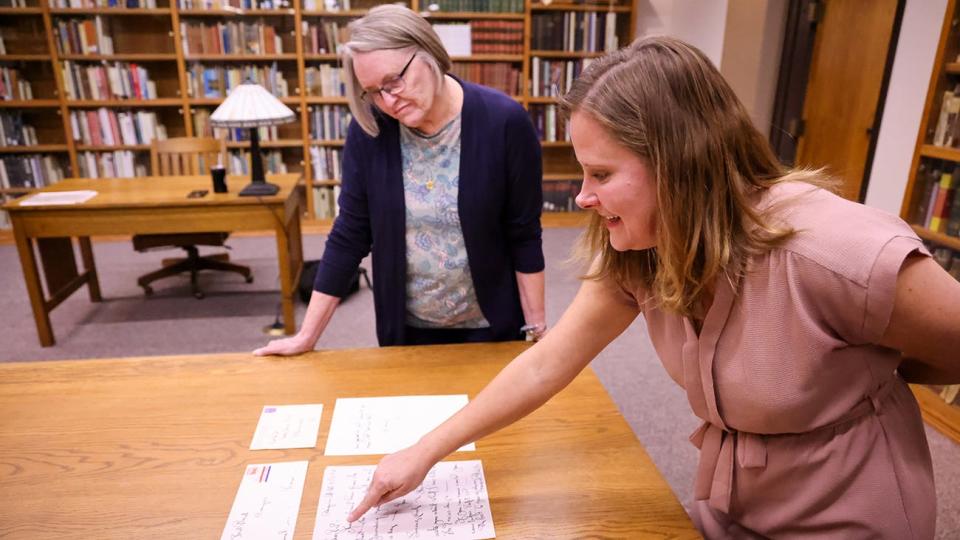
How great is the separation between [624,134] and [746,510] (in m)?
0.62

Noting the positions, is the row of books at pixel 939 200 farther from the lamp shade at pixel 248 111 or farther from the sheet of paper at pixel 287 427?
the lamp shade at pixel 248 111

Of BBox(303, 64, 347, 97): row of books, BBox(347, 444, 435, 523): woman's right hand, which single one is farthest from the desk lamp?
BBox(347, 444, 435, 523): woman's right hand

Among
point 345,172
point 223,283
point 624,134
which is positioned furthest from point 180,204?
point 624,134

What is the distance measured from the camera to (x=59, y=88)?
183 inches

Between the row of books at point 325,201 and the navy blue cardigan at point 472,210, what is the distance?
3669 millimetres

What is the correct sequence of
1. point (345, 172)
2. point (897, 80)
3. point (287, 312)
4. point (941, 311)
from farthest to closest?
point (287, 312), point (897, 80), point (345, 172), point (941, 311)

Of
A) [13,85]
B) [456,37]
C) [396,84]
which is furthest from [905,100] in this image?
[13,85]

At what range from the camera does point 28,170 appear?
4.85 metres

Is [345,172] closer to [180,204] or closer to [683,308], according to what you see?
[683,308]

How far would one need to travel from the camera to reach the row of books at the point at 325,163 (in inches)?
198

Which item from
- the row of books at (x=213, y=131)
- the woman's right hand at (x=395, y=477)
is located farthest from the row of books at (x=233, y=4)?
the woman's right hand at (x=395, y=477)

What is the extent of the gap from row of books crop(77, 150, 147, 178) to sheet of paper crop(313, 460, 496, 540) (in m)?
4.69

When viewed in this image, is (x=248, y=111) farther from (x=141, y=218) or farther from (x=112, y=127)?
(x=112, y=127)

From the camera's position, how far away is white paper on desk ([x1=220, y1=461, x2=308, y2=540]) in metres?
0.95
